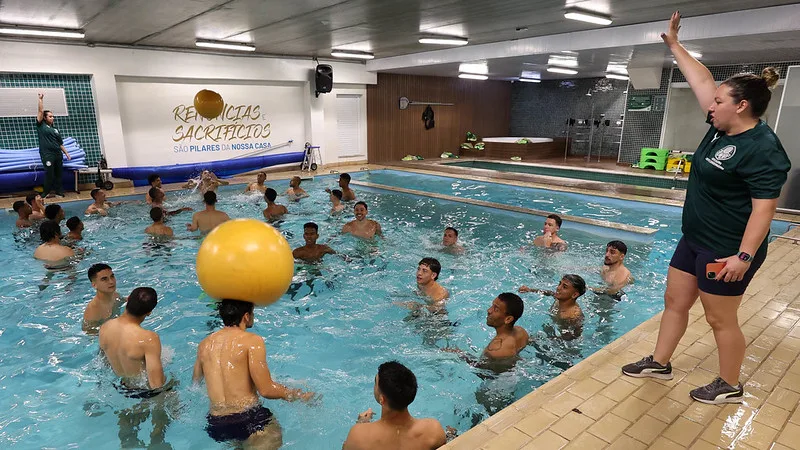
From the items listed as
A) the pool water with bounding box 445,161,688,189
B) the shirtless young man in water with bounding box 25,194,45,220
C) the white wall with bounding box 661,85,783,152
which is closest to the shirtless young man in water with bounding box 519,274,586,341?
the shirtless young man in water with bounding box 25,194,45,220

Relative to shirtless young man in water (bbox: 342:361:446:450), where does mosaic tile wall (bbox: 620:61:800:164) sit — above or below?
above

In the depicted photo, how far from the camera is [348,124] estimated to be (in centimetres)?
1716

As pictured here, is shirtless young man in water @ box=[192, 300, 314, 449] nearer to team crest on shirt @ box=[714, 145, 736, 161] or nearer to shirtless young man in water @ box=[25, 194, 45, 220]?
team crest on shirt @ box=[714, 145, 736, 161]

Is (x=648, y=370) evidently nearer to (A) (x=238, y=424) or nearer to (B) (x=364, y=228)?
(A) (x=238, y=424)

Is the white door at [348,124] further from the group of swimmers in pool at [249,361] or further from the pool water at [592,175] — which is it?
the group of swimmers in pool at [249,361]

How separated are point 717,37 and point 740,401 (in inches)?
327

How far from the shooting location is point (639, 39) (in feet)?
31.2

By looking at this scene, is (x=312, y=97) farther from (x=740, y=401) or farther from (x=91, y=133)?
(x=740, y=401)

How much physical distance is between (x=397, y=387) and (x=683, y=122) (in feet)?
55.4

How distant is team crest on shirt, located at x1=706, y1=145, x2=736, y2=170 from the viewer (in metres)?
2.36

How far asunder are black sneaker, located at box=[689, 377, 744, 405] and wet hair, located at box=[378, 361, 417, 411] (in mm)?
1887

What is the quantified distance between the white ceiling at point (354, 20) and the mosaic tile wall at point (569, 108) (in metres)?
6.69

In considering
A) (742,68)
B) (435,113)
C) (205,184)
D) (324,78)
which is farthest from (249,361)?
(435,113)

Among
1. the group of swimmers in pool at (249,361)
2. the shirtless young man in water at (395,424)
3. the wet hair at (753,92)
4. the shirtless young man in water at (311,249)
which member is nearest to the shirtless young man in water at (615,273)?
the group of swimmers in pool at (249,361)
